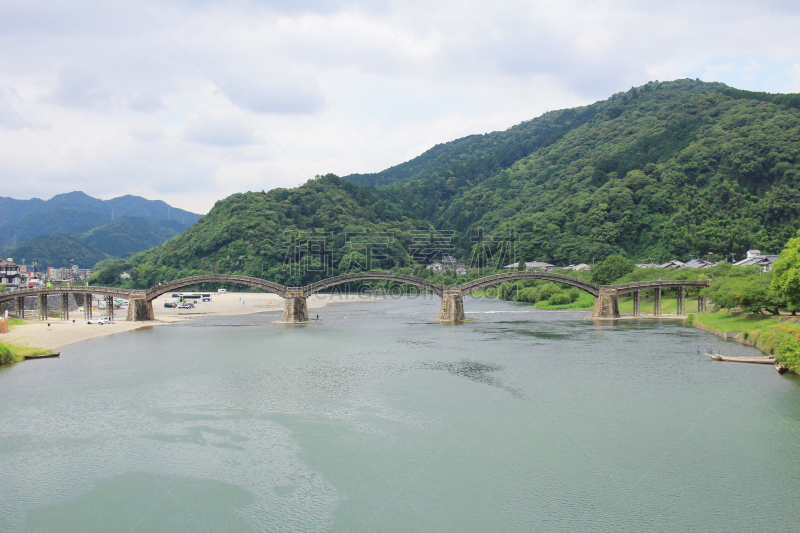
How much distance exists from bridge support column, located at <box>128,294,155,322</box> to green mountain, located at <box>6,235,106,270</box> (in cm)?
12159

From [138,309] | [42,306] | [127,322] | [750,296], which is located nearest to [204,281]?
[138,309]

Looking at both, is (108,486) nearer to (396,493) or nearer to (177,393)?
(396,493)

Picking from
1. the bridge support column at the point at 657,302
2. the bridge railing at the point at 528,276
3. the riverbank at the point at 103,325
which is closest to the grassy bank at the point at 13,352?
the riverbank at the point at 103,325

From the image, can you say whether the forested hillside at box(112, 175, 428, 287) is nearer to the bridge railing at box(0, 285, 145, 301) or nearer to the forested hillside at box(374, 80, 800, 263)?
the forested hillside at box(374, 80, 800, 263)

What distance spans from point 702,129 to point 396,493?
365ft

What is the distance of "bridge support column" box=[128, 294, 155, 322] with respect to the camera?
54969 millimetres

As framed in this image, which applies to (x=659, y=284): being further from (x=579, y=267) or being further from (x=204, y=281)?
(x=204, y=281)

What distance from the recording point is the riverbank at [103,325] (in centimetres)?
3640

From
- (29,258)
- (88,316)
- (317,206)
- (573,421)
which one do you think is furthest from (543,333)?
(29,258)

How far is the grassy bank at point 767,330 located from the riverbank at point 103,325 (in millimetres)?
39922

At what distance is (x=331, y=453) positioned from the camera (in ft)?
61.5

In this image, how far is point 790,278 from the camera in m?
32.3

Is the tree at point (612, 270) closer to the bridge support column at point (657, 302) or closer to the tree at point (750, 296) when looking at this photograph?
the bridge support column at point (657, 302)

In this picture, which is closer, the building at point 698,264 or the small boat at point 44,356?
the small boat at point 44,356
